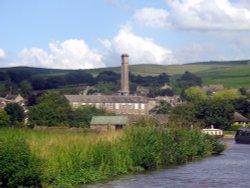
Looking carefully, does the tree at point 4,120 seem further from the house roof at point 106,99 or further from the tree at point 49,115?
the house roof at point 106,99

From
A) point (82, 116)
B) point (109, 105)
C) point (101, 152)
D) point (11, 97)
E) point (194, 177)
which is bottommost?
point (194, 177)

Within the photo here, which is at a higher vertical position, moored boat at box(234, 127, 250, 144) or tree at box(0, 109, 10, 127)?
tree at box(0, 109, 10, 127)

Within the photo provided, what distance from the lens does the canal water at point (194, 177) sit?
37094mm

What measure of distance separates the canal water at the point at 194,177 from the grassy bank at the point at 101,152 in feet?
3.20

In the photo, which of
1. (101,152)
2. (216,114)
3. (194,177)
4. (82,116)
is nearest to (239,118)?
(216,114)

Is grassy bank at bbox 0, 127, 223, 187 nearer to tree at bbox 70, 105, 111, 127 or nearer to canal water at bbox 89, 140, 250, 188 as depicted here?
canal water at bbox 89, 140, 250, 188

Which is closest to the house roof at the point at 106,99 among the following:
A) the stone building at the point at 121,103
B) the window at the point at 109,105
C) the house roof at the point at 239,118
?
the stone building at the point at 121,103

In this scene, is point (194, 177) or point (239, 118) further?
point (239, 118)

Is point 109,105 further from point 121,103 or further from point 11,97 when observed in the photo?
point 11,97

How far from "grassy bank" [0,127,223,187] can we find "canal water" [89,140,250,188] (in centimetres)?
98

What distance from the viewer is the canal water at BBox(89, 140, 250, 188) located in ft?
122

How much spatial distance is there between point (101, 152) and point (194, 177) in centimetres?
660

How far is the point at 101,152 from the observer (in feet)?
126

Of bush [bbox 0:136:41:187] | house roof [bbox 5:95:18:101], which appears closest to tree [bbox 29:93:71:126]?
bush [bbox 0:136:41:187]
